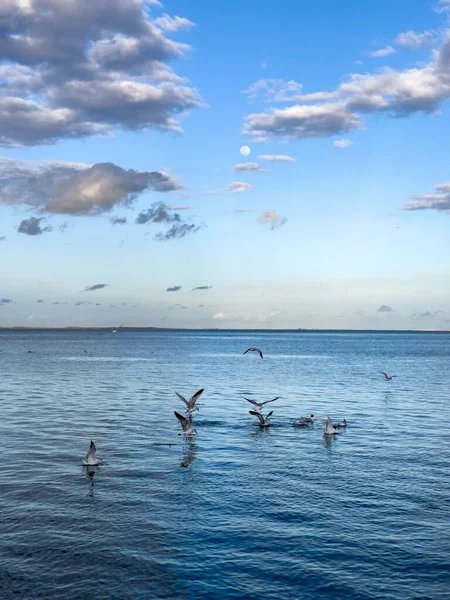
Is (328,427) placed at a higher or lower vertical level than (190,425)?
higher

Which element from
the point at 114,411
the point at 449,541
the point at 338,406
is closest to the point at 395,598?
the point at 449,541

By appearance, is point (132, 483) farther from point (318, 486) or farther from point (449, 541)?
point (449, 541)

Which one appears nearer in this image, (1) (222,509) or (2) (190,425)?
(1) (222,509)

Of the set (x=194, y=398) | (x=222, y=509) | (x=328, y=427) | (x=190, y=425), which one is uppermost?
(x=194, y=398)

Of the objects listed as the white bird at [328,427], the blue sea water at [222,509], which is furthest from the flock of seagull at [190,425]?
the blue sea water at [222,509]

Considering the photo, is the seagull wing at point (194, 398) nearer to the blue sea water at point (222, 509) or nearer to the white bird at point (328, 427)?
the blue sea water at point (222, 509)

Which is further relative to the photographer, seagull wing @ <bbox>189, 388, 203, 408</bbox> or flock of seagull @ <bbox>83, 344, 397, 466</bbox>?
seagull wing @ <bbox>189, 388, 203, 408</bbox>

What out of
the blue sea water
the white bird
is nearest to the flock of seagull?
the white bird

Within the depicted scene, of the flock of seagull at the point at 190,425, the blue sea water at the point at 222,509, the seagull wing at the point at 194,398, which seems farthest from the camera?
the seagull wing at the point at 194,398

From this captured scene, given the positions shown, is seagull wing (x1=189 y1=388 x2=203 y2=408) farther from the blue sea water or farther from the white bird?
the white bird

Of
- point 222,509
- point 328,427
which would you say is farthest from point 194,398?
point 222,509

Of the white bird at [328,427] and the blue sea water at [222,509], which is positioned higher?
the white bird at [328,427]

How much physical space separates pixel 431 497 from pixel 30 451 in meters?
21.8

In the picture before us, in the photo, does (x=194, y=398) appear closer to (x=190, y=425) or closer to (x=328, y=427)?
(x=190, y=425)
